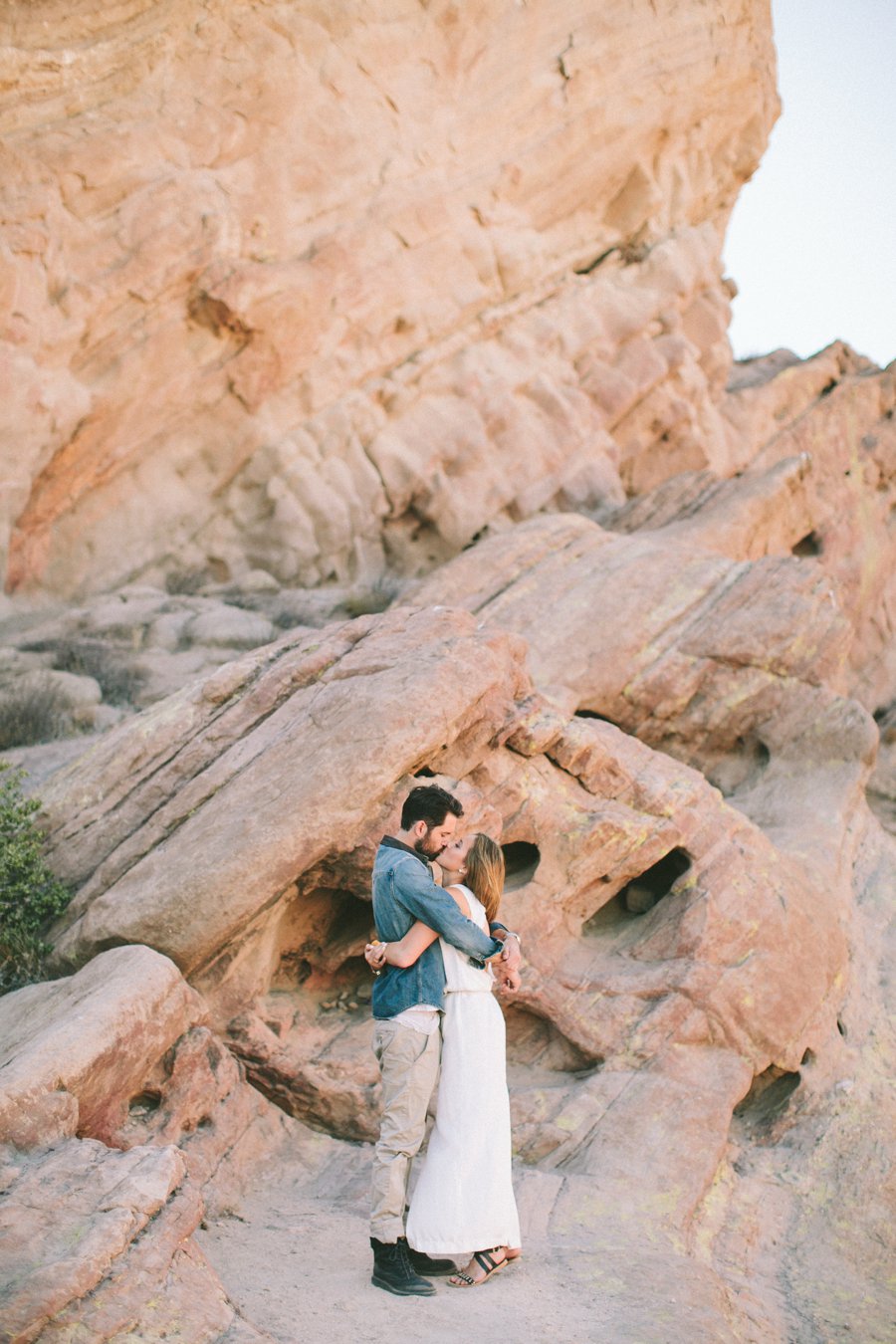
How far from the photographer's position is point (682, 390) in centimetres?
2123

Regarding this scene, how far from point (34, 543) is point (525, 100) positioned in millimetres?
11186

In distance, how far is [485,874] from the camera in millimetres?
6102

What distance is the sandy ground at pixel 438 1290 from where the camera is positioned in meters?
5.12

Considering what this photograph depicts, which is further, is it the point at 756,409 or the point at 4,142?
the point at 756,409

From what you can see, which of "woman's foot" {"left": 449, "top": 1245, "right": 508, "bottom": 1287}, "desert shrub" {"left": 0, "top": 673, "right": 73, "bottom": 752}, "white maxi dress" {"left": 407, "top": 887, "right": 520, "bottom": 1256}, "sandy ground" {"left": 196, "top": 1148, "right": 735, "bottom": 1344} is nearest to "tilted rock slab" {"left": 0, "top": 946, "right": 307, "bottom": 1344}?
"sandy ground" {"left": 196, "top": 1148, "right": 735, "bottom": 1344}

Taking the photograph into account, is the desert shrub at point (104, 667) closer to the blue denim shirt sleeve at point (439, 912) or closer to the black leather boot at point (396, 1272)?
the blue denim shirt sleeve at point (439, 912)

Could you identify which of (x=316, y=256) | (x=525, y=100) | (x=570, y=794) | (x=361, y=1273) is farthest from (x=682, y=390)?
(x=361, y=1273)

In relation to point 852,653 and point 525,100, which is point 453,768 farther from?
point 525,100

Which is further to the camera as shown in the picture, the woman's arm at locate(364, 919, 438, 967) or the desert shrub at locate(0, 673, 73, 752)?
the desert shrub at locate(0, 673, 73, 752)

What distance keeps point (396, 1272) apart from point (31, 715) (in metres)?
7.58

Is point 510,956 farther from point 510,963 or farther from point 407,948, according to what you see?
point 407,948

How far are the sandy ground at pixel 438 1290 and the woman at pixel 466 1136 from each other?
0.70 feet

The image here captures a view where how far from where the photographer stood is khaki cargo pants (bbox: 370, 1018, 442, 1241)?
5535 millimetres

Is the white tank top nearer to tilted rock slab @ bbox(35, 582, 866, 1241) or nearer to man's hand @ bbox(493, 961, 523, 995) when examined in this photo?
man's hand @ bbox(493, 961, 523, 995)
